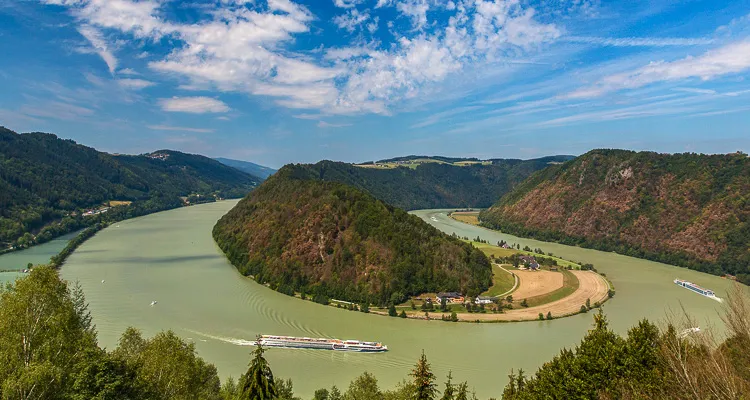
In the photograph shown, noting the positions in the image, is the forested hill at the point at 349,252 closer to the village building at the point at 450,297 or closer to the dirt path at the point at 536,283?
the village building at the point at 450,297

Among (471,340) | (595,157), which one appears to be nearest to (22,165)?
(471,340)

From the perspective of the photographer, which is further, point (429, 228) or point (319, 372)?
point (429, 228)

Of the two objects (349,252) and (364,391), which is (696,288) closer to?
(349,252)

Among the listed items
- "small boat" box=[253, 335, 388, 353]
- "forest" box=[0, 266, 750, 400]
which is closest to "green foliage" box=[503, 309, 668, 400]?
"forest" box=[0, 266, 750, 400]

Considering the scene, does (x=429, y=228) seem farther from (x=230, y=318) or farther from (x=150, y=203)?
(x=150, y=203)

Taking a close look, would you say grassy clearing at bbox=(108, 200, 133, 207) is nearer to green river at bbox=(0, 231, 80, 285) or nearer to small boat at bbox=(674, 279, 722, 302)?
green river at bbox=(0, 231, 80, 285)

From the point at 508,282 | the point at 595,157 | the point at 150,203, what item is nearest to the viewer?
the point at 508,282

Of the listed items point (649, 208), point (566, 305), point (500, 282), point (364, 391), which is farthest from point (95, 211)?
point (649, 208)
